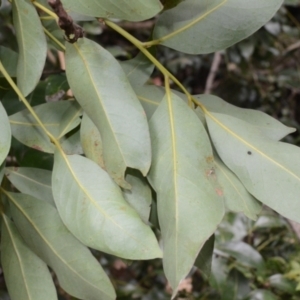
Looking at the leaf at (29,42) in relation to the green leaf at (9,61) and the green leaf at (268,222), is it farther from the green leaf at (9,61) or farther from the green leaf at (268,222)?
the green leaf at (268,222)

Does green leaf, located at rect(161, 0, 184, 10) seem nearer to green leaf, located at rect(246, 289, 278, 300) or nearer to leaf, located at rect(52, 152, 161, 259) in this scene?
leaf, located at rect(52, 152, 161, 259)

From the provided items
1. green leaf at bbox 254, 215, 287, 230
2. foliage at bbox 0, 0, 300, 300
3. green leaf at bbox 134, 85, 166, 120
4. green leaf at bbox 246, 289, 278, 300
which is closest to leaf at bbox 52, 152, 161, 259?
foliage at bbox 0, 0, 300, 300

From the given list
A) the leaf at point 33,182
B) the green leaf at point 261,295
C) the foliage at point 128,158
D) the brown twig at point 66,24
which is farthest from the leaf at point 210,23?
the green leaf at point 261,295

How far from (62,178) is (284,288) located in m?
0.64

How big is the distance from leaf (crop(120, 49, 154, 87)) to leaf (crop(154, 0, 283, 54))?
0.03 m

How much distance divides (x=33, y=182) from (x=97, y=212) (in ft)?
0.45

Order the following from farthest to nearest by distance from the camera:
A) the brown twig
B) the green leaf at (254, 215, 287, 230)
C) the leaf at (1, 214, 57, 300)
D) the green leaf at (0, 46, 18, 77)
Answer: the green leaf at (254, 215, 287, 230), the green leaf at (0, 46, 18, 77), the leaf at (1, 214, 57, 300), the brown twig

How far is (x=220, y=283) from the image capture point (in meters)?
0.92

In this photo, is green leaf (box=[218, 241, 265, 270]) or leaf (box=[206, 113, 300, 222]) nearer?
leaf (box=[206, 113, 300, 222])

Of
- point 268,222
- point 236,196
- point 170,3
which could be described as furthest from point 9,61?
point 268,222

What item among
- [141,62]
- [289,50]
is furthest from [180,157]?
[289,50]

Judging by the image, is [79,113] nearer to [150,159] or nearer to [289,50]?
[150,159]

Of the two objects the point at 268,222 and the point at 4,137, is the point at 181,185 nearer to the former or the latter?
the point at 4,137

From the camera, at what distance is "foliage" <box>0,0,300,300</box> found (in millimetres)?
376
